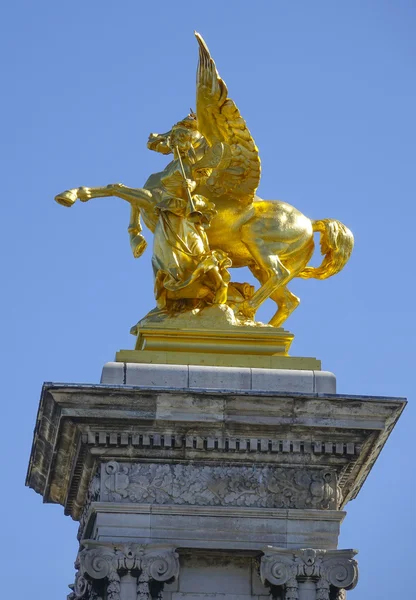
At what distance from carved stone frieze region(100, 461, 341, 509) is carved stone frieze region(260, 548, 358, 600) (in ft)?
2.02

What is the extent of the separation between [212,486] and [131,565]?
1371 millimetres

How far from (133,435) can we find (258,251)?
3.53 m

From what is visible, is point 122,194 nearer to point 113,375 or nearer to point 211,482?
point 113,375

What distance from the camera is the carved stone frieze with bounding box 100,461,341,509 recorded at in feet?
75.4

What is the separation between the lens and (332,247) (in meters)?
26.0

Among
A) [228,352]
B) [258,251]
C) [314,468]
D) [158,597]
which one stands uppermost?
[258,251]

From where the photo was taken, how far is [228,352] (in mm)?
24203

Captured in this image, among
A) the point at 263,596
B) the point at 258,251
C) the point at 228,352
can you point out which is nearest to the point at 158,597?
the point at 263,596

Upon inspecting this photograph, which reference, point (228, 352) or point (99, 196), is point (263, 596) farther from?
point (99, 196)

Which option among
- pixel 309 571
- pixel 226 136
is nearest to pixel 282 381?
pixel 309 571

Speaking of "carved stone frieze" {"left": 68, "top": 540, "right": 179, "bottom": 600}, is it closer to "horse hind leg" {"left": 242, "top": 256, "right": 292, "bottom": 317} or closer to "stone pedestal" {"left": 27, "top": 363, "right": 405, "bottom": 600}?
"stone pedestal" {"left": 27, "top": 363, "right": 405, "bottom": 600}

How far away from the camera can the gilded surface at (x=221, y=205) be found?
25.0 meters

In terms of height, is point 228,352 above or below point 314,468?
above

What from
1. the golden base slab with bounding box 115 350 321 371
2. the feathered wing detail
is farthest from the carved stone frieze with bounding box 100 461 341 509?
the feathered wing detail
